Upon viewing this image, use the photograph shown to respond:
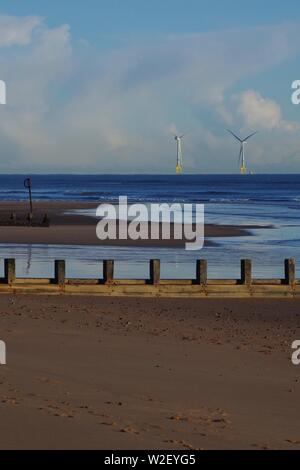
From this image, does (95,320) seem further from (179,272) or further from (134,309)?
(179,272)

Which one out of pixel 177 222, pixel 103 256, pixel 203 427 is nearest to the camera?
pixel 203 427

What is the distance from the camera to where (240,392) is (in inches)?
468

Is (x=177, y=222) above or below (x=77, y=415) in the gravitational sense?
above

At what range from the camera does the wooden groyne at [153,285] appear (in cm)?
2127

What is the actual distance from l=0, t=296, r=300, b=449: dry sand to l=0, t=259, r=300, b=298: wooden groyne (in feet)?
3.87

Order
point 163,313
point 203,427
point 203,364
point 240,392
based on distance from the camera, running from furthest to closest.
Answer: point 163,313
point 203,364
point 240,392
point 203,427

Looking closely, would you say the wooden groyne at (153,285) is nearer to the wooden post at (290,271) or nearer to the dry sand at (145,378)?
the wooden post at (290,271)

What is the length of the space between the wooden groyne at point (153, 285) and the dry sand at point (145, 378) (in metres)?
1.18

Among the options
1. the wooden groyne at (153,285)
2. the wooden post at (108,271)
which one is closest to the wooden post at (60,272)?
the wooden groyne at (153,285)

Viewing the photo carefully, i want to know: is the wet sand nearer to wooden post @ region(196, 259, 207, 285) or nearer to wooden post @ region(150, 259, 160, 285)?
wooden post @ region(196, 259, 207, 285)

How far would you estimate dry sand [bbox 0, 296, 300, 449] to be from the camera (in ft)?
31.4

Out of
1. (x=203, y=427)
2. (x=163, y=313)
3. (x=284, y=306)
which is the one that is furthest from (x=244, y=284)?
(x=203, y=427)

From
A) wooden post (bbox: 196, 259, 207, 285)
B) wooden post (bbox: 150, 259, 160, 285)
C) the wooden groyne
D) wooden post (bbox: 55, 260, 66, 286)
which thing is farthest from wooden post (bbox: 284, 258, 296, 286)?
wooden post (bbox: 55, 260, 66, 286)
